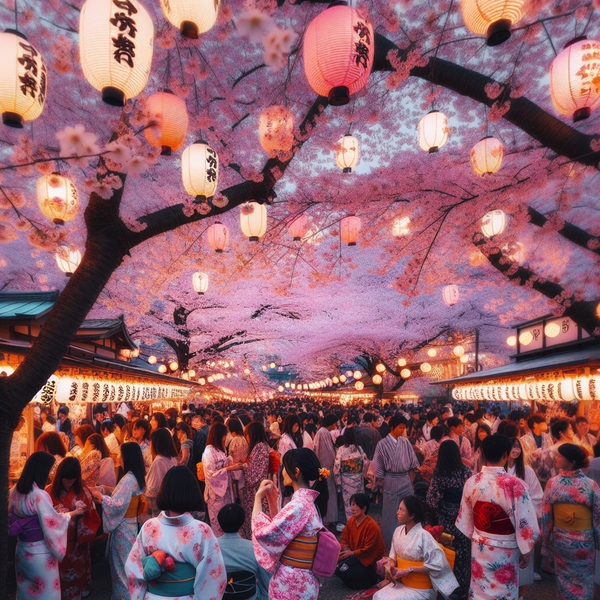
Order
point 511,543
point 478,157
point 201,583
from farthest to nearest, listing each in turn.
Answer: point 478,157, point 511,543, point 201,583

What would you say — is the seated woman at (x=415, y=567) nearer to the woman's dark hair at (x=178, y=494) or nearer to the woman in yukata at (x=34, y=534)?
the woman's dark hair at (x=178, y=494)

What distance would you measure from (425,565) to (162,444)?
4654 mm

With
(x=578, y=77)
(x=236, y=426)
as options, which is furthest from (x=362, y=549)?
(x=578, y=77)

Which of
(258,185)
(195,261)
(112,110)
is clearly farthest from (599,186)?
(195,261)

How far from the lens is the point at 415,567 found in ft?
13.5

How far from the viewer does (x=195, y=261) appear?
15.3 metres

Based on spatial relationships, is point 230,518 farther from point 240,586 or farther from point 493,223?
point 493,223

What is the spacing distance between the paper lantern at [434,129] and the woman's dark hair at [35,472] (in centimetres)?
665

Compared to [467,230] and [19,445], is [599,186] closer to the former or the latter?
[467,230]

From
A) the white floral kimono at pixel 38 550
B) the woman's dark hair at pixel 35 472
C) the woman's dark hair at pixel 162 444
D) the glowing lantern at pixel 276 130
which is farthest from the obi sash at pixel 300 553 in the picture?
the glowing lantern at pixel 276 130

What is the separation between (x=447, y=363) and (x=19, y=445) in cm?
3255

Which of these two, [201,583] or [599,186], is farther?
[599,186]

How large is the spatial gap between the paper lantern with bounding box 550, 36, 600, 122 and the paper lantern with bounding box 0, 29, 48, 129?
5.58m

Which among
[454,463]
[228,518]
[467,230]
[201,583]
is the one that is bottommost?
[201,583]
